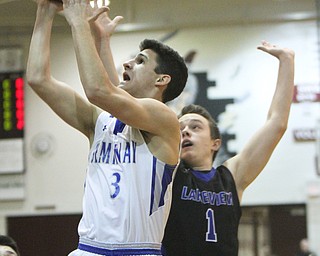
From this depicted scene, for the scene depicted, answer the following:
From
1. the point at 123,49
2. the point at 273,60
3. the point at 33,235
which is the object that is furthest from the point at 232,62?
the point at 33,235

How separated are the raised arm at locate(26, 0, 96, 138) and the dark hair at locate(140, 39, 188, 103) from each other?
1.21 ft

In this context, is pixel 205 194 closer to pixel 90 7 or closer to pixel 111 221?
pixel 111 221

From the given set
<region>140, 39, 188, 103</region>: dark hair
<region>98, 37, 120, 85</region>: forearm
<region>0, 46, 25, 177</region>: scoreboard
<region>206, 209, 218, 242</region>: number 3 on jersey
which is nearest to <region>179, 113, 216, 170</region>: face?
<region>206, 209, 218, 242</region>: number 3 on jersey

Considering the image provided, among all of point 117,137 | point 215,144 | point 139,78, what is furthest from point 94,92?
point 215,144

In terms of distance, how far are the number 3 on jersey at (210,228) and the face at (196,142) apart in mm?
306

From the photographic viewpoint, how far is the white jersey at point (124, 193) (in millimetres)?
2840

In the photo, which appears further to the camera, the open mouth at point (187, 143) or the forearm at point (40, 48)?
the open mouth at point (187, 143)

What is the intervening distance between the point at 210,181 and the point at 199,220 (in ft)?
0.81

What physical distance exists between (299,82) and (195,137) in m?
5.88

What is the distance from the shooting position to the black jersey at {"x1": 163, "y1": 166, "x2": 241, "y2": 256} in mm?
3434

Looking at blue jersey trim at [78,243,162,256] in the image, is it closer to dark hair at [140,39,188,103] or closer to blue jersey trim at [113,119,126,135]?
blue jersey trim at [113,119,126,135]

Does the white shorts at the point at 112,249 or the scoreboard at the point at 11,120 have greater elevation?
the scoreboard at the point at 11,120

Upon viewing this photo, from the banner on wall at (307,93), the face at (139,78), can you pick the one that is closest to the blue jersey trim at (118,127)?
the face at (139,78)

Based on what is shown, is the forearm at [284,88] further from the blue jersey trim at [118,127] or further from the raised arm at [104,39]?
the blue jersey trim at [118,127]
